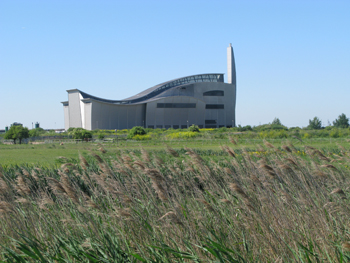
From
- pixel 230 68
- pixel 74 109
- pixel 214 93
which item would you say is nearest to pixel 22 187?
pixel 74 109

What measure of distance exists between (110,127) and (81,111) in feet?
21.3

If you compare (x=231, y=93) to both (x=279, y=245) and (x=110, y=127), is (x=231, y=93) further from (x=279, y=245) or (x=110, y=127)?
(x=279, y=245)

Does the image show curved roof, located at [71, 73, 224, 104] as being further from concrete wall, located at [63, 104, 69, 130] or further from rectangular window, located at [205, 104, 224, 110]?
concrete wall, located at [63, 104, 69, 130]

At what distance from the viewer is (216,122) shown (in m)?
70.2

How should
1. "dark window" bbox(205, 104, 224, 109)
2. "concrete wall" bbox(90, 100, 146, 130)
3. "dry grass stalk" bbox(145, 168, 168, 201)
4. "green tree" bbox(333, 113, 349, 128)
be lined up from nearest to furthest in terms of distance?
1. "dry grass stalk" bbox(145, 168, 168, 201)
2. "green tree" bbox(333, 113, 349, 128)
3. "concrete wall" bbox(90, 100, 146, 130)
4. "dark window" bbox(205, 104, 224, 109)

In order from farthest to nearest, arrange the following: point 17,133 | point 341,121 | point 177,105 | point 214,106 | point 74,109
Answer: point 214,106, point 177,105, point 74,109, point 341,121, point 17,133

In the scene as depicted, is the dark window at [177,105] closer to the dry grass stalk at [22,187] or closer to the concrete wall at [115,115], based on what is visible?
the concrete wall at [115,115]

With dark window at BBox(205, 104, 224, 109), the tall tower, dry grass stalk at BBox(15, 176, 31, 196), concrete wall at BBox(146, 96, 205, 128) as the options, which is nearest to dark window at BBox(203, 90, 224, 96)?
dark window at BBox(205, 104, 224, 109)

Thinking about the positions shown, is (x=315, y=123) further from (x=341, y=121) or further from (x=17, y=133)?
(x=17, y=133)

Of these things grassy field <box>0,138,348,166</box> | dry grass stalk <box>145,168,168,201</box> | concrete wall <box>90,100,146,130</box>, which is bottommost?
grassy field <box>0,138,348,166</box>

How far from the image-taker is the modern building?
61.8m

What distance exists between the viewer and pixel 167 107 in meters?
65.0

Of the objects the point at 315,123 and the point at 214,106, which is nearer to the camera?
the point at 315,123

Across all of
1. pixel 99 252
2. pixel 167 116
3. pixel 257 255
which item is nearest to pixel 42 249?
pixel 99 252
